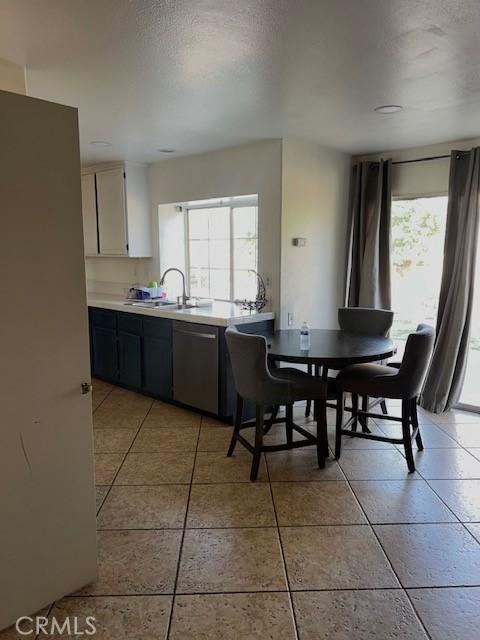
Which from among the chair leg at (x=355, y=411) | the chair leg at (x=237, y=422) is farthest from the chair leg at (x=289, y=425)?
the chair leg at (x=355, y=411)

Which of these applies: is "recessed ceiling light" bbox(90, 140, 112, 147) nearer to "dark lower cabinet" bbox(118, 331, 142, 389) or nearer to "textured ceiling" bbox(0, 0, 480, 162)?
"textured ceiling" bbox(0, 0, 480, 162)

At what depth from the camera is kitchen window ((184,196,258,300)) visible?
4586 millimetres

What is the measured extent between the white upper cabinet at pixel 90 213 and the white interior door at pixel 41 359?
3783mm

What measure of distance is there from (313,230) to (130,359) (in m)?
2.23

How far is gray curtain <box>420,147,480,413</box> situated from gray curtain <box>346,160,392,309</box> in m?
0.56

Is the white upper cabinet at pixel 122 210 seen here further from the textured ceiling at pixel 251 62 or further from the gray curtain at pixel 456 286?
the gray curtain at pixel 456 286

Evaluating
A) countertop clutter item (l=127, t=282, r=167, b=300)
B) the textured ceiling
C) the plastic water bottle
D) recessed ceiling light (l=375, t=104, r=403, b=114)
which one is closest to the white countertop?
countertop clutter item (l=127, t=282, r=167, b=300)

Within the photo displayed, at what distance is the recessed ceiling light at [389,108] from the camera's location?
3012 mm

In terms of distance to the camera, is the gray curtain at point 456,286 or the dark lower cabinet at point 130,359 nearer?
the gray curtain at point 456,286

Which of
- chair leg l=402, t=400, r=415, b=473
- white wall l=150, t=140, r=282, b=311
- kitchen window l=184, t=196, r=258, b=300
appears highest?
white wall l=150, t=140, r=282, b=311

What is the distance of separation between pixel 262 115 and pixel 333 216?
→ 1.57 m

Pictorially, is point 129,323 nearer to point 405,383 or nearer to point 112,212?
point 112,212

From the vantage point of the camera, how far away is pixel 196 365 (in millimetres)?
3977

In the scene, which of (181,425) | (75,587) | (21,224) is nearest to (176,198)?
(181,425)
